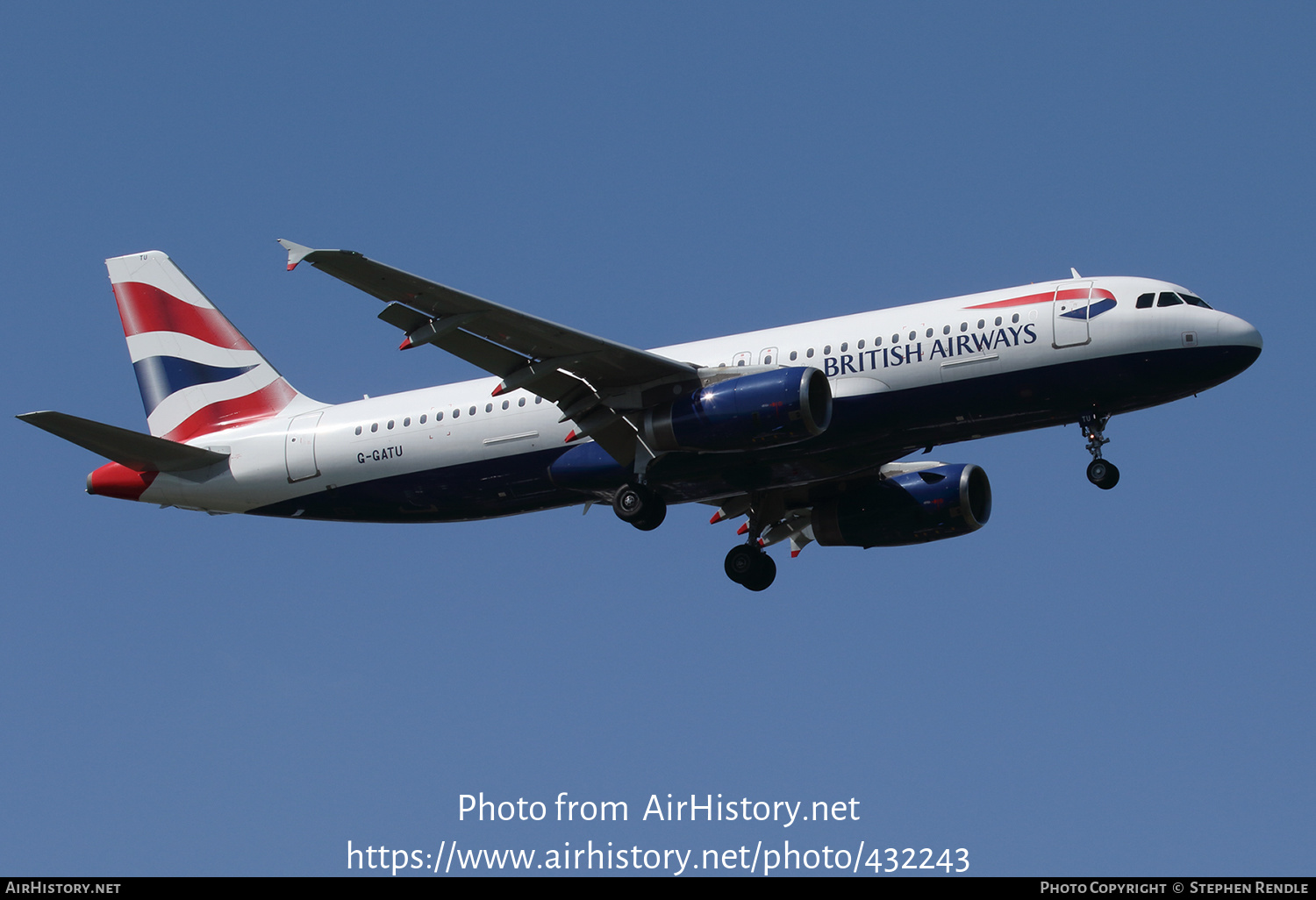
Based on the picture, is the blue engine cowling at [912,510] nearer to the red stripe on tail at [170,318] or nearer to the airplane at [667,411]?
the airplane at [667,411]

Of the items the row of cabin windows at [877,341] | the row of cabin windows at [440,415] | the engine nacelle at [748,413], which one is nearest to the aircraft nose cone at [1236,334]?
the row of cabin windows at [877,341]

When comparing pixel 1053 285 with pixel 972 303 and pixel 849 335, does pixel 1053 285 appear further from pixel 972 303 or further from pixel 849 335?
pixel 849 335

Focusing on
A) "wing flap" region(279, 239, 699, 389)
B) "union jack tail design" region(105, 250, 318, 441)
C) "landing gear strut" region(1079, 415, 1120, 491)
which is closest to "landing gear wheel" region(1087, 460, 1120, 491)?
"landing gear strut" region(1079, 415, 1120, 491)

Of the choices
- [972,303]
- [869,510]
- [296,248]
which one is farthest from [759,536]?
[296,248]

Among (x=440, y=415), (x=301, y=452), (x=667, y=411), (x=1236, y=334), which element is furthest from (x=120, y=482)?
(x=1236, y=334)

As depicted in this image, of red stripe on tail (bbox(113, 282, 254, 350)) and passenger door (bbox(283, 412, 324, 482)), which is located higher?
red stripe on tail (bbox(113, 282, 254, 350))

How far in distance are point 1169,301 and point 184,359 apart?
24.4 metres

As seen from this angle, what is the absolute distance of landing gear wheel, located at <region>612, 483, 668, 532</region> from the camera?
3678cm

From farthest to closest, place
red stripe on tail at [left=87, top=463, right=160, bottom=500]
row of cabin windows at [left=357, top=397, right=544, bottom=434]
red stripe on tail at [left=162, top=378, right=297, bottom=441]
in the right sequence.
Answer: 1. red stripe on tail at [left=162, top=378, right=297, bottom=441]
2. red stripe on tail at [left=87, top=463, right=160, bottom=500]
3. row of cabin windows at [left=357, top=397, right=544, bottom=434]

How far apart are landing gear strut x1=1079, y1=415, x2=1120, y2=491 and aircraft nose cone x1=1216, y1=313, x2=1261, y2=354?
274 centimetres

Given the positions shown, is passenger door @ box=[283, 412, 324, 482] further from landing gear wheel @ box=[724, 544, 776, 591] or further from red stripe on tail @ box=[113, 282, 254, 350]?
landing gear wheel @ box=[724, 544, 776, 591]

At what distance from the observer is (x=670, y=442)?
116 ft

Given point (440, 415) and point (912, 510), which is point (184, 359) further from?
point (912, 510)

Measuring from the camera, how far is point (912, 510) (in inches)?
1581
